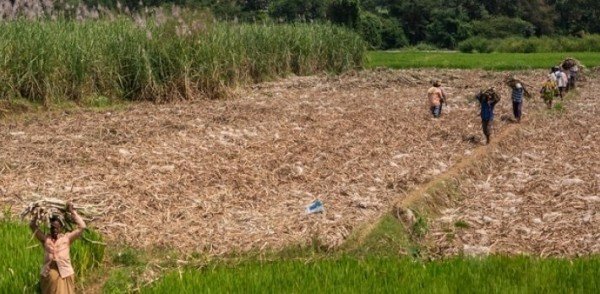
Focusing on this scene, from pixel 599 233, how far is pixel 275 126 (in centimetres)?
722

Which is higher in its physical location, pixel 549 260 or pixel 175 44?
pixel 175 44

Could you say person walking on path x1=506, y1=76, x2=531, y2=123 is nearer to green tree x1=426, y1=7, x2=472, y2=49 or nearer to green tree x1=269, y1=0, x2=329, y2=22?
green tree x1=426, y1=7, x2=472, y2=49

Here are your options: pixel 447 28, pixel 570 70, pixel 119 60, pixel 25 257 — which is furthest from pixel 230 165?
pixel 447 28

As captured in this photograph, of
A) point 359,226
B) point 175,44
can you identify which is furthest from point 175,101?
point 359,226

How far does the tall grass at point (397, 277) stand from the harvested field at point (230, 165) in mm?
1021

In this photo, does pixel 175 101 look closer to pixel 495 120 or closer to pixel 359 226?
pixel 495 120

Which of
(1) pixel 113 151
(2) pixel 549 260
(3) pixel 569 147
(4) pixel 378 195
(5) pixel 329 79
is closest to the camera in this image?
(2) pixel 549 260

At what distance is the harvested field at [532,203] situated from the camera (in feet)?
23.8

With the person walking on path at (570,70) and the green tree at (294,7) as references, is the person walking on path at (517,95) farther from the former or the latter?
the green tree at (294,7)

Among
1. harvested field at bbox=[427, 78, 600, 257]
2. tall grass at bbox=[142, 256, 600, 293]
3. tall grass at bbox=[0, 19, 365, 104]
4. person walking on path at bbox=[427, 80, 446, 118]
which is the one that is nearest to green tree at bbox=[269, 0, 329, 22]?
tall grass at bbox=[0, 19, 365, 104]

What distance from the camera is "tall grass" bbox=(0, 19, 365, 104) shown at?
47.4ft

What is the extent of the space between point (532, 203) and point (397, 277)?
3605 millimetres

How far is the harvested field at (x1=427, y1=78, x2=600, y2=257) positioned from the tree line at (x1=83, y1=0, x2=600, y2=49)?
41.2m

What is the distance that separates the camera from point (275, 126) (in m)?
13.6
